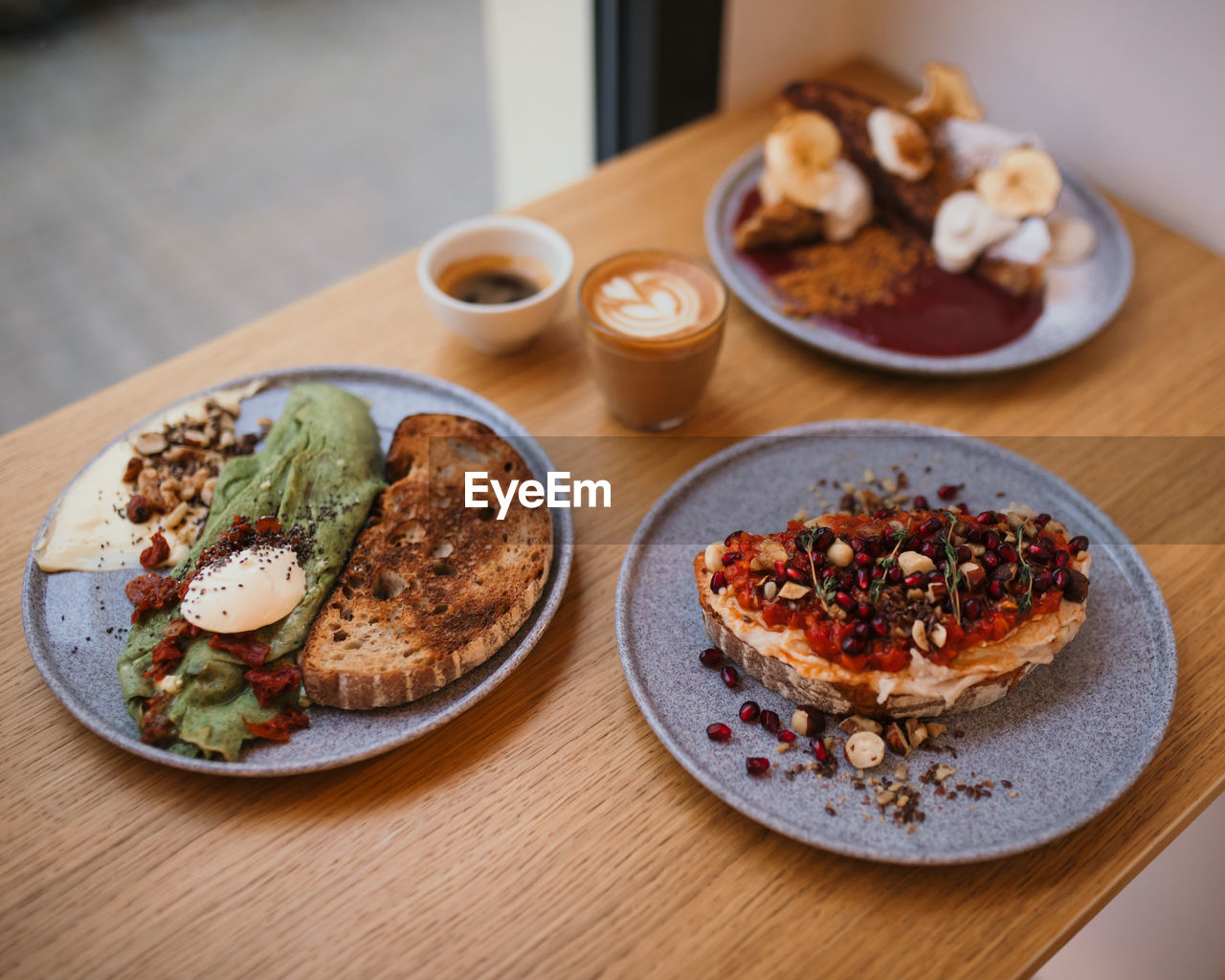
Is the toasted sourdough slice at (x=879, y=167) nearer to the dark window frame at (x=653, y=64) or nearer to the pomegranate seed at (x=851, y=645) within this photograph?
the dark window frame at (x=653, y=64)

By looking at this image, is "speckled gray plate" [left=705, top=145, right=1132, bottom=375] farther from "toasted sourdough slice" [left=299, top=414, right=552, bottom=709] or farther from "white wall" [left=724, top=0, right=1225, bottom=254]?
"toasted sourdough slice" [left=299, top=414, right=552, bottom=709]

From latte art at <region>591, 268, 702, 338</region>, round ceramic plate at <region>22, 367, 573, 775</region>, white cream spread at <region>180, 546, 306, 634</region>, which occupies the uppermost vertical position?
latte art at <region>591, 268, 702, 338</region>

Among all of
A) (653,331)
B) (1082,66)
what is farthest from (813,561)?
(1082,66)

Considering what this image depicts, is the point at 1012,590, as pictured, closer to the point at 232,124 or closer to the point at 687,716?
the point at 687,716

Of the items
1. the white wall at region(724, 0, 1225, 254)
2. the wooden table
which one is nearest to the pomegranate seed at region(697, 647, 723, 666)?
the wooden table

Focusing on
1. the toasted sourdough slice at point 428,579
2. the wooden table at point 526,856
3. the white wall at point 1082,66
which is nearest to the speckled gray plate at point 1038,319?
the white wall at point 1082,66

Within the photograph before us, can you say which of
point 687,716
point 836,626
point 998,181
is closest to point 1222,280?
point 998,181

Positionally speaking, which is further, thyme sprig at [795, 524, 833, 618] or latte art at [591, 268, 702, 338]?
latte art at [591, 268, 702, 338]
